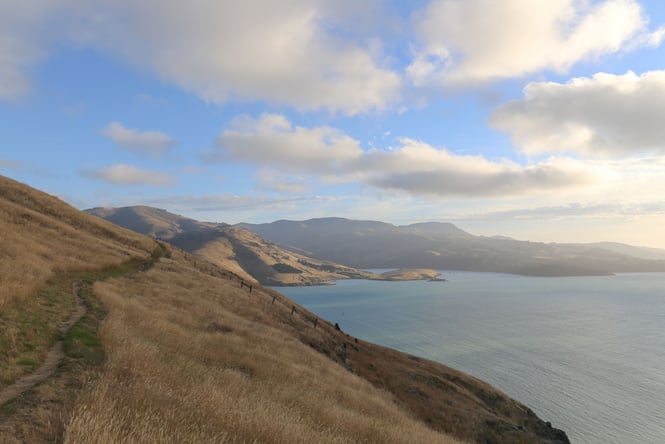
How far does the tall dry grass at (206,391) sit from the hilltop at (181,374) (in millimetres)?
52

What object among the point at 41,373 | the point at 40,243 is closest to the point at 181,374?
the point at 41,373

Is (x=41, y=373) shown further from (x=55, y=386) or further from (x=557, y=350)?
(x=557, y=350)

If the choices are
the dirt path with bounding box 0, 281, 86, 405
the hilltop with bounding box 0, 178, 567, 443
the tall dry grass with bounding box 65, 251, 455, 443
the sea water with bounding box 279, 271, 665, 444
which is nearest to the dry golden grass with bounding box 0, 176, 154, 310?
the hilltop with bounding box 0, 178, 567, 443

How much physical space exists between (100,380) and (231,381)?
5.21 meters

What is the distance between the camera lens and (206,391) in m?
10.2

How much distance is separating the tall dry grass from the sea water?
5633cm

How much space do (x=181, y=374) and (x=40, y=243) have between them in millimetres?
31962

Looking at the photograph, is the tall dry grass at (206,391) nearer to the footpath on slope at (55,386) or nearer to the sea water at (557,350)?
the footpath on slope at (55,386)

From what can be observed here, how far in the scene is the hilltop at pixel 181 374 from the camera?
26.0ft

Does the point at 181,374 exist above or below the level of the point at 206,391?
below

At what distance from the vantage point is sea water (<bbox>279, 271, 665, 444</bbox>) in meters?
65.4

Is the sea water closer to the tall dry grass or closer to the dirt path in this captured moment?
the tall dry grass

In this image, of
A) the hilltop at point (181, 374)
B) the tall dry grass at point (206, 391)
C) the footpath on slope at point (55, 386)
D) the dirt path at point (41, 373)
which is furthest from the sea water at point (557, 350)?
the dirt path at point (41, 373)

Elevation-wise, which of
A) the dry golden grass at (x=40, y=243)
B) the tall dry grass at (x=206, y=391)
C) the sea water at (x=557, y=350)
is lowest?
the sea water at (x=557, y=350)
